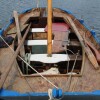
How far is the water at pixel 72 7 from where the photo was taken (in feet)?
73.3

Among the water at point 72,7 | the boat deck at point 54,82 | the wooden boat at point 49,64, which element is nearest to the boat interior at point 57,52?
the wooden boat at point 49,64

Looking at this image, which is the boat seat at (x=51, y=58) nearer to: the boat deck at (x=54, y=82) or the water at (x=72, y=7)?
the boat deck at (x=54, y=82)

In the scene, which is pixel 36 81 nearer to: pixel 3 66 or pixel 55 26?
pixel 3 66

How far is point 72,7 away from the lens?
2681cm

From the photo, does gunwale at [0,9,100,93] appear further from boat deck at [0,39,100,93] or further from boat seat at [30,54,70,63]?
boat seat at [30,54,70,63]

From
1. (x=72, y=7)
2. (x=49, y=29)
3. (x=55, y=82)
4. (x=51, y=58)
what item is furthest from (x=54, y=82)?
(x=72, y=7)

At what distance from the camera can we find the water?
22.3 metres

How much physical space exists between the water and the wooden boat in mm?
10264

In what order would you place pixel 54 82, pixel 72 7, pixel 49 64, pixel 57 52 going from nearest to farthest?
pixel 54 82, pixel 49 64, pixel 57 52, pixel 72 7

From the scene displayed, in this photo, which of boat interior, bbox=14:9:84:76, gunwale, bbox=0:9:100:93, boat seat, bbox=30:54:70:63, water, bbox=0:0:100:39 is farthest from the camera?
water, bbox=0:0:100:39

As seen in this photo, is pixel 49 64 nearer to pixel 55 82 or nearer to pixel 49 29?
pixel 49 29

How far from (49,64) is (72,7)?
19.2 meters

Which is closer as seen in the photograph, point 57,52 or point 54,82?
point 54,82

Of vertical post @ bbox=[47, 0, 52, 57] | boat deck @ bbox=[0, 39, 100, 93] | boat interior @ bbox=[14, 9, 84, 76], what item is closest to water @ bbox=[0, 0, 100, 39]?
boat interior @ bbox=[14, 9, 84, 76]
